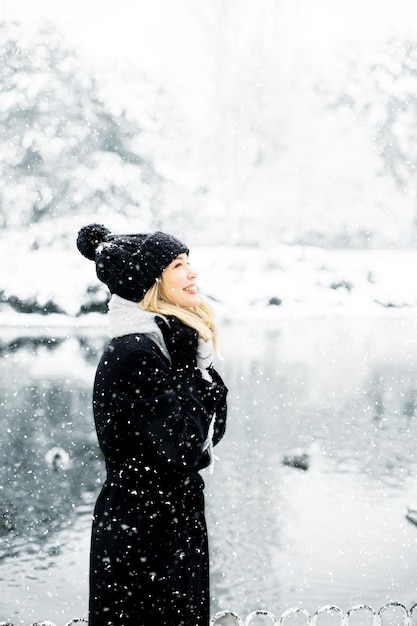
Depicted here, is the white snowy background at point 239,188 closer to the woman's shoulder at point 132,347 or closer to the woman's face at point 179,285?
the woman's face at point 179,285

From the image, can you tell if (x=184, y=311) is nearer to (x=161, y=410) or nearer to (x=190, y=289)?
(x=190, y=289)

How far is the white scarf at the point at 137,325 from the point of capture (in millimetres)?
1510

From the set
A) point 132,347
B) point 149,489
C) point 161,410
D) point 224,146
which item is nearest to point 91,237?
point 132,347

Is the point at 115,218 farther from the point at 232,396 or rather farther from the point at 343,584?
the point at 343,584

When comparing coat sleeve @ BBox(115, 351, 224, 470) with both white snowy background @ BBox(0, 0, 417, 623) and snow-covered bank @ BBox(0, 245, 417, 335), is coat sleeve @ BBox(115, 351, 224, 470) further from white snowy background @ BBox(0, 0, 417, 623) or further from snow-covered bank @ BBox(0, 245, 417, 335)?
snow-covered bank @ BBox(0, 245, 417, 335)

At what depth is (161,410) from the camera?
143cm

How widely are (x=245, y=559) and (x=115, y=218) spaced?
18.5 metres

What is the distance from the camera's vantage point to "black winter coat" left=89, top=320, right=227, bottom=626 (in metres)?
1.45

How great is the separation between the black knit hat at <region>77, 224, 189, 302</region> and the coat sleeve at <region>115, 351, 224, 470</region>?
0.16 m

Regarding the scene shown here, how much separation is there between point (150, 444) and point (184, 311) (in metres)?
0.29

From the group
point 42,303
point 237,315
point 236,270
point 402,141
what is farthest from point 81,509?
point 402,141

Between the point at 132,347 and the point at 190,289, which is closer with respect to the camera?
the point at 132,347

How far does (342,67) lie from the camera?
2634 cm

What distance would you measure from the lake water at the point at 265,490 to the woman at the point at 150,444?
10.6 feet
